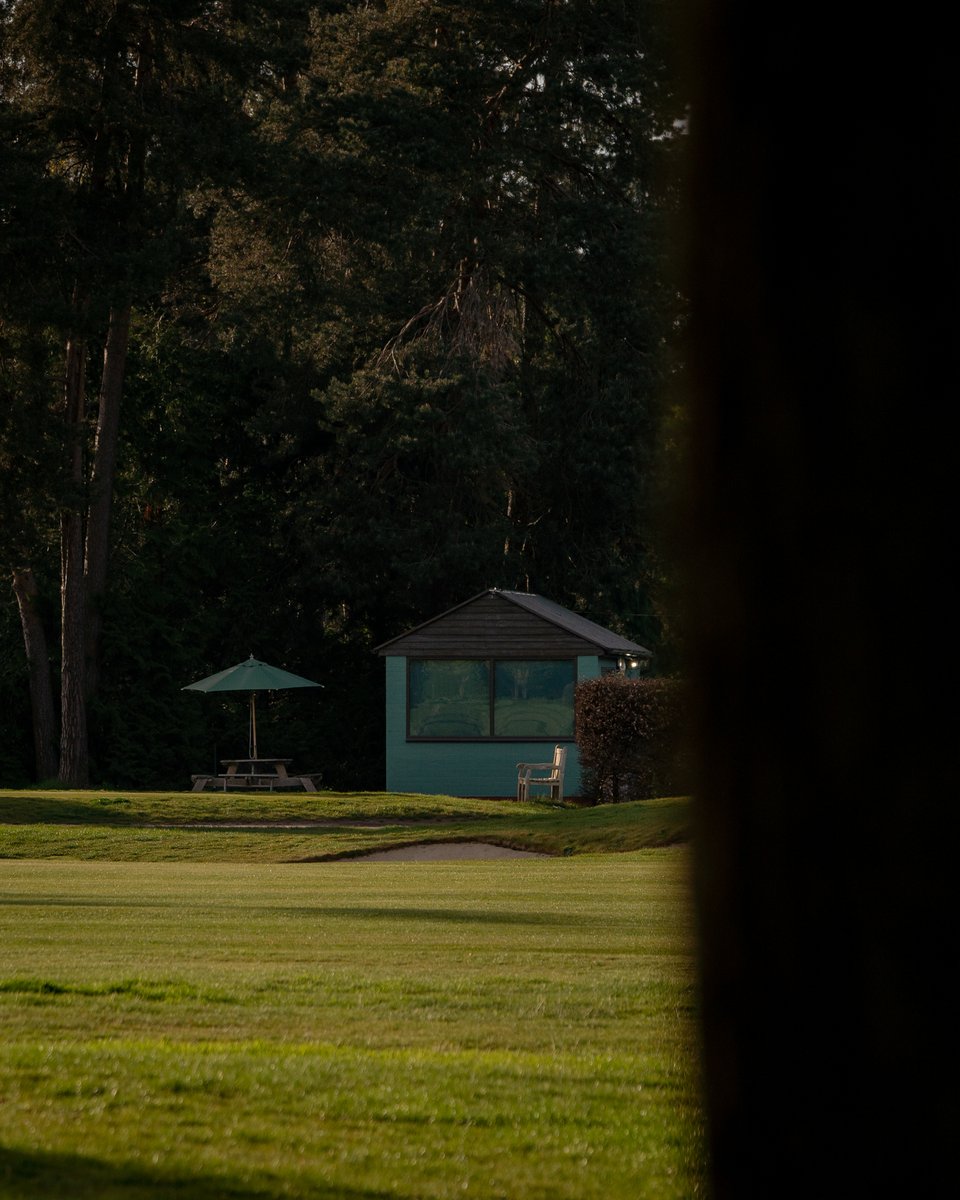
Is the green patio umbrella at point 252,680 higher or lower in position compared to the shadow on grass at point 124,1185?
higher

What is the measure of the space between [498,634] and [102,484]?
8.64m

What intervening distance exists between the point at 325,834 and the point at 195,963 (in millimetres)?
14140

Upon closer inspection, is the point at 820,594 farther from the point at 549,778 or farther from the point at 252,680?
the point at 252,680

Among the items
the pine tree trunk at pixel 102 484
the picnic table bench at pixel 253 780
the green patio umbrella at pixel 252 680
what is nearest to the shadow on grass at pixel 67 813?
the picnic table bench at pixel 253 780

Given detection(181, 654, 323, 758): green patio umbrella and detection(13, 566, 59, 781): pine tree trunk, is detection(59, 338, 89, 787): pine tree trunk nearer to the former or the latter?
detection(13, 566, 59, 781): pine tree trunk

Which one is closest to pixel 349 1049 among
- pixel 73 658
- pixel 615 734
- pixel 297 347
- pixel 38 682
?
pixel 615 734

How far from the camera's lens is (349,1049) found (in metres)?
7.30

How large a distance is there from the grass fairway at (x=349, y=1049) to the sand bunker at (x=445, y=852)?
756 centimetres

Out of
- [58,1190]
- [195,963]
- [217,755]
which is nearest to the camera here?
[58,1190]

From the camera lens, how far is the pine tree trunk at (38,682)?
3822 cm

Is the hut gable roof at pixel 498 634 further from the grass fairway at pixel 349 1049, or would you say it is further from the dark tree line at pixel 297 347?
the grass fairway at pixel 349 1049

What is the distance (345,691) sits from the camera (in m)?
41.7

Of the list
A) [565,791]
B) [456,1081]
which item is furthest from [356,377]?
[456,1081]

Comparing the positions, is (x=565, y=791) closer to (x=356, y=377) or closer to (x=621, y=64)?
(x=356, y=377)
